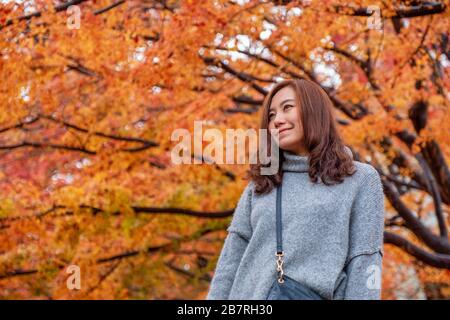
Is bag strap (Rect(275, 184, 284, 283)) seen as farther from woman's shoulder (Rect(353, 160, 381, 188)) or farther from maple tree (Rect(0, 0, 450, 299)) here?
maple tree (Rect(0, 0, 450, 299))

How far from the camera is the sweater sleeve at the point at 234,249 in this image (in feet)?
9.49

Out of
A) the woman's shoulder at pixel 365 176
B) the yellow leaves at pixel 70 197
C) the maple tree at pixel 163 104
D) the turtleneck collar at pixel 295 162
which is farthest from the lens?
the yellow leaves at pixel 70 197

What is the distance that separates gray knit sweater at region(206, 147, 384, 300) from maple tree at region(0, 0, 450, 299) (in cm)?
307

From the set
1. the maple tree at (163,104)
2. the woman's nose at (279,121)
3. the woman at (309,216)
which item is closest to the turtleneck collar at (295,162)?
the woman at (309,216)

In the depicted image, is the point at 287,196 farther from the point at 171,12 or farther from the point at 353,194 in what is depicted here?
the point at 171,12

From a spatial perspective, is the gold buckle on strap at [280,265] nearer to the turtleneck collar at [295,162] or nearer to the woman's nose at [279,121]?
the turtleneck collar at [295,162]

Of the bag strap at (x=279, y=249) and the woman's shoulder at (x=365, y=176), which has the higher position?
the woman's shoulder at (x=365, y=176)

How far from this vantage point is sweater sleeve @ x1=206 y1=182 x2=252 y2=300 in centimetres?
289

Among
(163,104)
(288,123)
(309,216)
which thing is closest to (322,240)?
(309,216)

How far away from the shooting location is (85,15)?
6301 mm

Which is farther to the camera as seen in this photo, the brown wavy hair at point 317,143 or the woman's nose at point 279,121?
the woman's nose at point 279,121

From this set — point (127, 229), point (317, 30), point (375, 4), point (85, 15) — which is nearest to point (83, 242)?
point (127, 229)

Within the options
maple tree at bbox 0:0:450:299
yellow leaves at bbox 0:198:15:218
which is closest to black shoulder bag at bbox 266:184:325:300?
maple tree at bbox 0:0:450:299

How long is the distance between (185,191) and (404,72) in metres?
3.07
